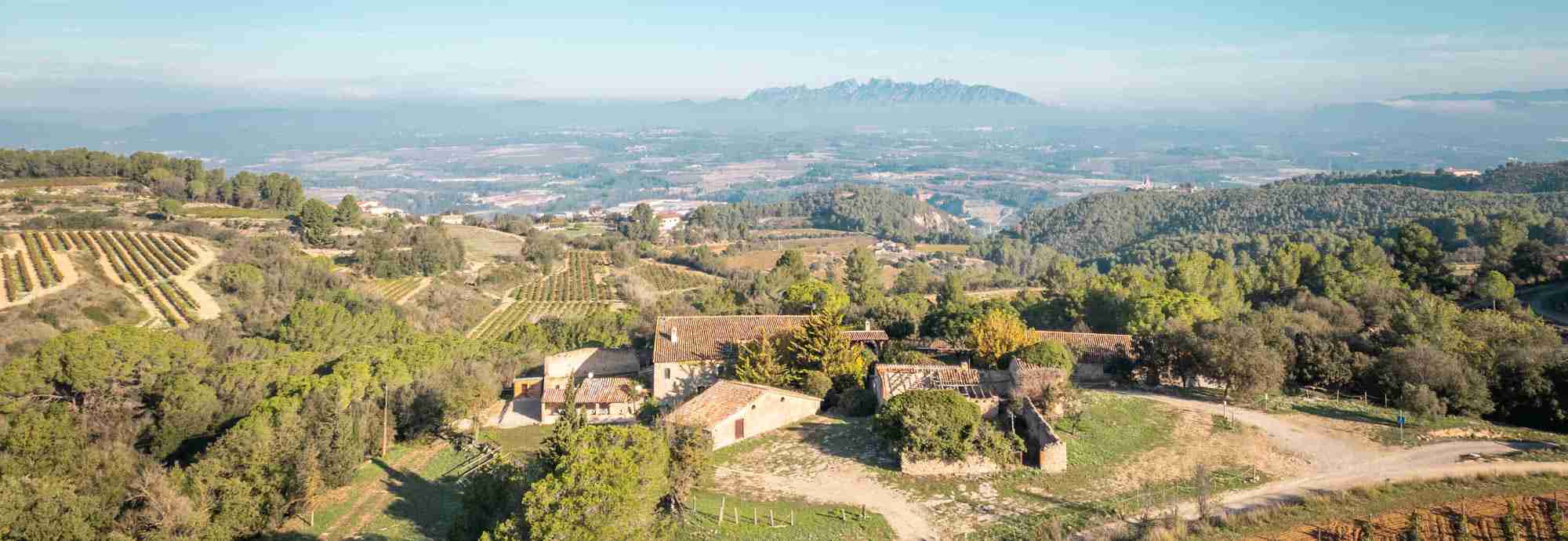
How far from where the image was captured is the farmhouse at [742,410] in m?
20.5

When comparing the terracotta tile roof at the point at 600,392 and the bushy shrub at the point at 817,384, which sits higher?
the bushy shrub at the point at 817,384

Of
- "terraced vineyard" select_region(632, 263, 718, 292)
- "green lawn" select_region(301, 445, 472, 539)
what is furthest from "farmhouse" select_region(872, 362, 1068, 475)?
"terraced vineyard" select_region(632, 263, 718, 292)

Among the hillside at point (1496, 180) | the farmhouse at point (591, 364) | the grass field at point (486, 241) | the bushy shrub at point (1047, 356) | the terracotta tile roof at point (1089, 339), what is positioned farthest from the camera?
the hillside at point (1496, 180)

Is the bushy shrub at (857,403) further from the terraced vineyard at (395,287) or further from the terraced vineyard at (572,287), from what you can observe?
the terraced vineyard at (572,287)

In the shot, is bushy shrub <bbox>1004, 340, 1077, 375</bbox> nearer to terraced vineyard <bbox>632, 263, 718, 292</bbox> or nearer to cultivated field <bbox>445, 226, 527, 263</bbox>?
terraced vineyard <bbox>632, 263, 718, 292</bbox>

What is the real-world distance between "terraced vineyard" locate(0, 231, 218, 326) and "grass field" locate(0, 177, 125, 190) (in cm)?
1443

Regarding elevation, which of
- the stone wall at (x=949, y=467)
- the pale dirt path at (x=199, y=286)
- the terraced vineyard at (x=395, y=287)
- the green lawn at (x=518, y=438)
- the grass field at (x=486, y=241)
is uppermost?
the stone wall at (x=949, y=467)

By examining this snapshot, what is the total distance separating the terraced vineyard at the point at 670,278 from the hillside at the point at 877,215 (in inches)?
1746

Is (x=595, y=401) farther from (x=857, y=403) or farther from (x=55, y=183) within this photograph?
(x=55, y=183)

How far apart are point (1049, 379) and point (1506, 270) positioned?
3893 cm

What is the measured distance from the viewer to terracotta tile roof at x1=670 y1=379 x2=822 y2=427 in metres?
20.6

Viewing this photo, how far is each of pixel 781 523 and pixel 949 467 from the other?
13.6 ft

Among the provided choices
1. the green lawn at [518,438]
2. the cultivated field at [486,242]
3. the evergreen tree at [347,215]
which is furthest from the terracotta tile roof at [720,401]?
the evergreen tree at [347,215]

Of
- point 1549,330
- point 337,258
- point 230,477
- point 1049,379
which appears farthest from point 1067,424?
point 337,258
